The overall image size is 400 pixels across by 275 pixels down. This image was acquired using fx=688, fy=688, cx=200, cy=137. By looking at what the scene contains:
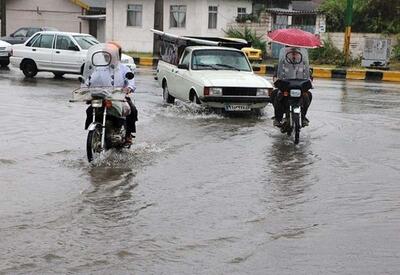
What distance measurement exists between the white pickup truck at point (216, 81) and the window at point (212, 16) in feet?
76.9

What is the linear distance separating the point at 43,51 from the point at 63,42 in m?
0.72

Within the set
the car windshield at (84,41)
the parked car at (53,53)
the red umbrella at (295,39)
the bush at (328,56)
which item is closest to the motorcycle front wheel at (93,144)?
the red umbrella at (295,39)

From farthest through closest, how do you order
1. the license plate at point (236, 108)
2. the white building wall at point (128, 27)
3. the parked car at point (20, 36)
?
the white building wall at point (128, 27), the parked car at point (20, 36), the license plate at point (236, 108)

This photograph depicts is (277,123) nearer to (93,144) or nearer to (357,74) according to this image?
(93,144)

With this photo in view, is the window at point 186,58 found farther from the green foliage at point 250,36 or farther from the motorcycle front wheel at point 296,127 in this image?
the green foliage at point 250,36

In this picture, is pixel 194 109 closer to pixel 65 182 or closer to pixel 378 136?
pixel 378 136

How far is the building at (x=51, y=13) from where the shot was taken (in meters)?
46.8

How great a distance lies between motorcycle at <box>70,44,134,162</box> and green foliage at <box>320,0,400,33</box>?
1081 inches

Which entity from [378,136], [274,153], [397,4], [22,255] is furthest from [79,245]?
[397,4]

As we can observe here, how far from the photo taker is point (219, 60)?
15.3 meters

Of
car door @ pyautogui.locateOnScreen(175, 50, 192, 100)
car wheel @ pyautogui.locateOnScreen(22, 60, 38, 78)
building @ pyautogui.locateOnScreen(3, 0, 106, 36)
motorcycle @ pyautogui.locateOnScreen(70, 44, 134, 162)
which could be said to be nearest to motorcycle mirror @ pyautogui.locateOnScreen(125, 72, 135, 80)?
motorcycle @ pyautogui.locateOnScreen(70, 44, 134, 162)

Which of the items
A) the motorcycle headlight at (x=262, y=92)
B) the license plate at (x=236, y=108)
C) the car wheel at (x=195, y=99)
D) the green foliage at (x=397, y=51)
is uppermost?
the green foliage at (x=397, y=51)

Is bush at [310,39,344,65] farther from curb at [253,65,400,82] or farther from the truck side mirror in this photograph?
the truck side mirror

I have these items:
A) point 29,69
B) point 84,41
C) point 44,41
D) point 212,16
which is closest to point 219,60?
point 84,41
